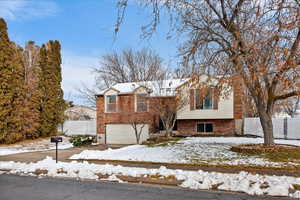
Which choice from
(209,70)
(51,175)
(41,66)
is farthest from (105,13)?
(41,66)

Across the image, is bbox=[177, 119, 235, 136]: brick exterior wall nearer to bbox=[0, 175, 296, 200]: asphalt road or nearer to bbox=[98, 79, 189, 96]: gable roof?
bbox=[98, 79, 189, 96]: gable roof

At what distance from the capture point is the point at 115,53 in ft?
124

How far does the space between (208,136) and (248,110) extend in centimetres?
1097

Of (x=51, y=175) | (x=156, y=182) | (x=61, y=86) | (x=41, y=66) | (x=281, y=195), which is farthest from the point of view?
(x=61, y=86)

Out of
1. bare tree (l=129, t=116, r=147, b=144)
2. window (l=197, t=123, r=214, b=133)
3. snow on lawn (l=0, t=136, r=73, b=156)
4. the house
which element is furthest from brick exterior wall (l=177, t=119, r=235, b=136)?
snow on lawn (l=0, t=136, r=73, b=156)

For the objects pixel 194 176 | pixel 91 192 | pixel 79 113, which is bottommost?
pixel 91 192

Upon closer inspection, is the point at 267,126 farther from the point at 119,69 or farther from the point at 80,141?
the point at 119,69

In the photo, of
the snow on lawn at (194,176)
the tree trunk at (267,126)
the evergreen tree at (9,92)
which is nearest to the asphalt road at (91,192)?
the snow on lawn at (194,176)

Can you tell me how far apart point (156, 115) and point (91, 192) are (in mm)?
15985

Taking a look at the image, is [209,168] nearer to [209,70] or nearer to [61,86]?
[209,70]

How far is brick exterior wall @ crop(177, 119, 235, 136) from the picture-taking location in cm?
2108

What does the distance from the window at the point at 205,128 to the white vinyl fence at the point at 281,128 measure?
2.99 metres

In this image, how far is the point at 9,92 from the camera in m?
21.8

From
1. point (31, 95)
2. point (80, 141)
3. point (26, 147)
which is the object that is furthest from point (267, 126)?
point (31, 95)
